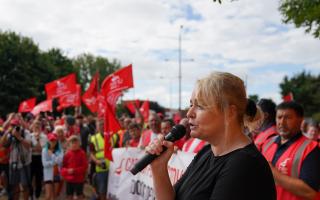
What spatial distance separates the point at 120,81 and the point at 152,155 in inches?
227

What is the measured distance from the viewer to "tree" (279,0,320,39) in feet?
27.3

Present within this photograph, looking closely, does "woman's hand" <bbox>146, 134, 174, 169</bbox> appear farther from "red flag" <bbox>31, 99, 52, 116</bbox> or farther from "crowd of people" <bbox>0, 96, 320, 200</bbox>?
"red flag" <bbox>31, 99, 52, 116</bbox>

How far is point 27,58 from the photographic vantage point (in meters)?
40.2

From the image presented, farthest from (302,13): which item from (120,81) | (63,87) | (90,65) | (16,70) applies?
(90,65)

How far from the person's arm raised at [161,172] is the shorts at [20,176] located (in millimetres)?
7065

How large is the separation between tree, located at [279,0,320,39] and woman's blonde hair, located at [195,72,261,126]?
6808mm

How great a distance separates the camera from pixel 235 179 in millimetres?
1798

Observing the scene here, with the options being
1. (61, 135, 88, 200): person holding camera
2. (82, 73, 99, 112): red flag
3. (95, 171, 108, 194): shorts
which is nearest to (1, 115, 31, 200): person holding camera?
(61, 135, 88, 200): person holding camera

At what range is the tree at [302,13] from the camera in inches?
328

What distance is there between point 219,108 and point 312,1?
291 inches

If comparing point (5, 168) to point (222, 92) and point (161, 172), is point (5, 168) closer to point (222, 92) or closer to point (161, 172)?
point (161, 172)

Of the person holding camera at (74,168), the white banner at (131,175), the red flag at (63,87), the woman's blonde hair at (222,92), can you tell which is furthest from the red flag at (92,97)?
the woman's blonde hair at (222,92)

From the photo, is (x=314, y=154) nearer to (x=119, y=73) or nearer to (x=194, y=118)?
(x=194, y=118)

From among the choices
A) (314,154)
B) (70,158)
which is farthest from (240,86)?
(70,158)
